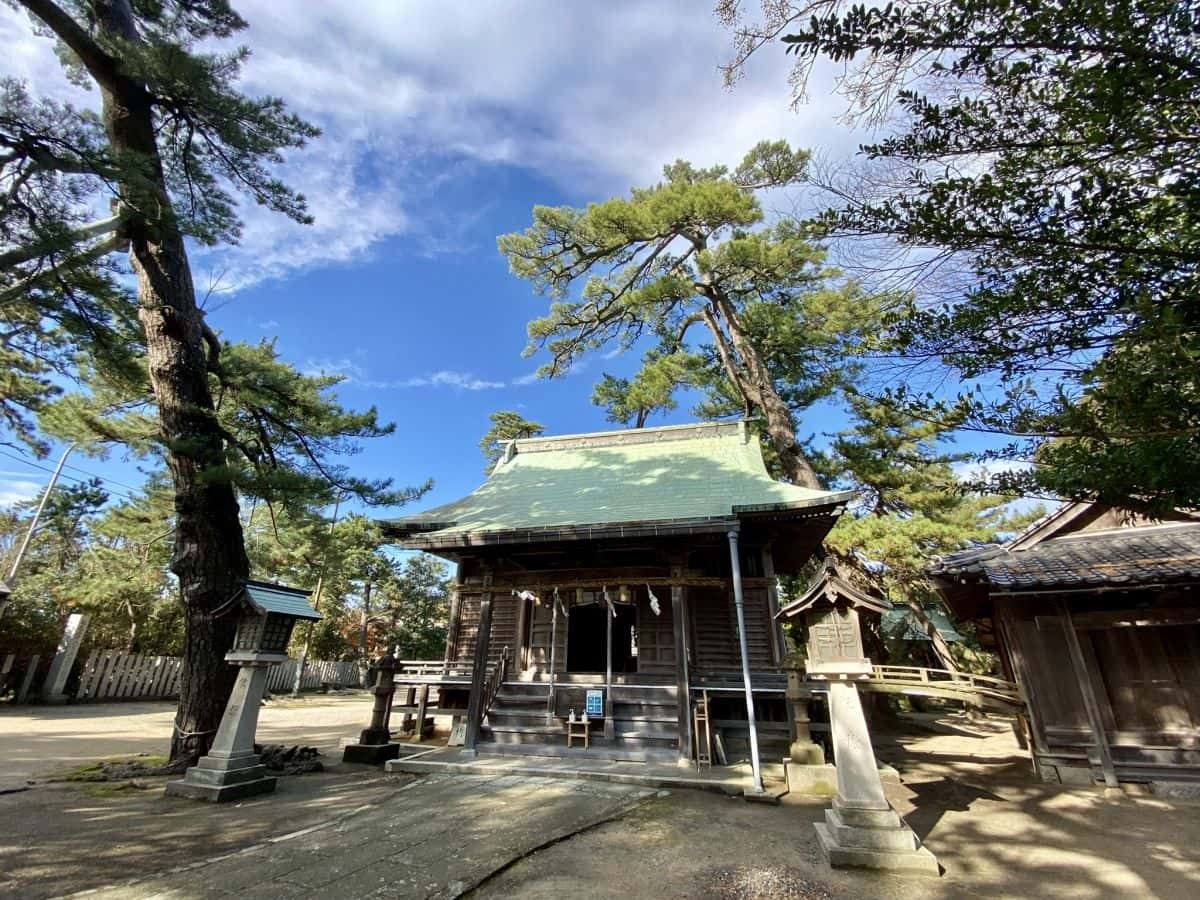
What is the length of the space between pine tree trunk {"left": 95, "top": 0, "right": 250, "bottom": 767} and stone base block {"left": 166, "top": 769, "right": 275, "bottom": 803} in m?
0.96

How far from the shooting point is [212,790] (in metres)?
5.80

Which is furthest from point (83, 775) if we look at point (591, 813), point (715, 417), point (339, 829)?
point (715, 417)

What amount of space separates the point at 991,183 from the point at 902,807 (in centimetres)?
660

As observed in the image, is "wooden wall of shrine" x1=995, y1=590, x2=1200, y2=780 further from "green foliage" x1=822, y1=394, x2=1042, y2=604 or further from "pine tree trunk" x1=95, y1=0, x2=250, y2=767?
"pine tree trunk" x1=95, y1=0, x2=250, y2=767

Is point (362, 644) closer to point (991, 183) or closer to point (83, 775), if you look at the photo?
point (83, 775)

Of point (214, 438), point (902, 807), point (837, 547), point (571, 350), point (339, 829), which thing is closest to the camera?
point (339, 829)

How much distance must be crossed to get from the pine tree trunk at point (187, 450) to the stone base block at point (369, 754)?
1.96 metres

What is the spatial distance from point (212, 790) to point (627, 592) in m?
5.69

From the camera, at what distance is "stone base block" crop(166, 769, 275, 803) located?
228 inches

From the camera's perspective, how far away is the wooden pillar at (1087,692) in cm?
688

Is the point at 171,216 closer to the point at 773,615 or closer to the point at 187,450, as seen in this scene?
the point at 187,450

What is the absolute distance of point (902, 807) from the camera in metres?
6.07

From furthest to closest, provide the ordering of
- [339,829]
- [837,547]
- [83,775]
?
[837,547] → [83,775] → [339,829]

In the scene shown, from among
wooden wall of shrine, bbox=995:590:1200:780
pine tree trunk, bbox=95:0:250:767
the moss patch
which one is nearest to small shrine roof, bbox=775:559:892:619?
wooden wall of shrine, bbox=995:590:1200:780
